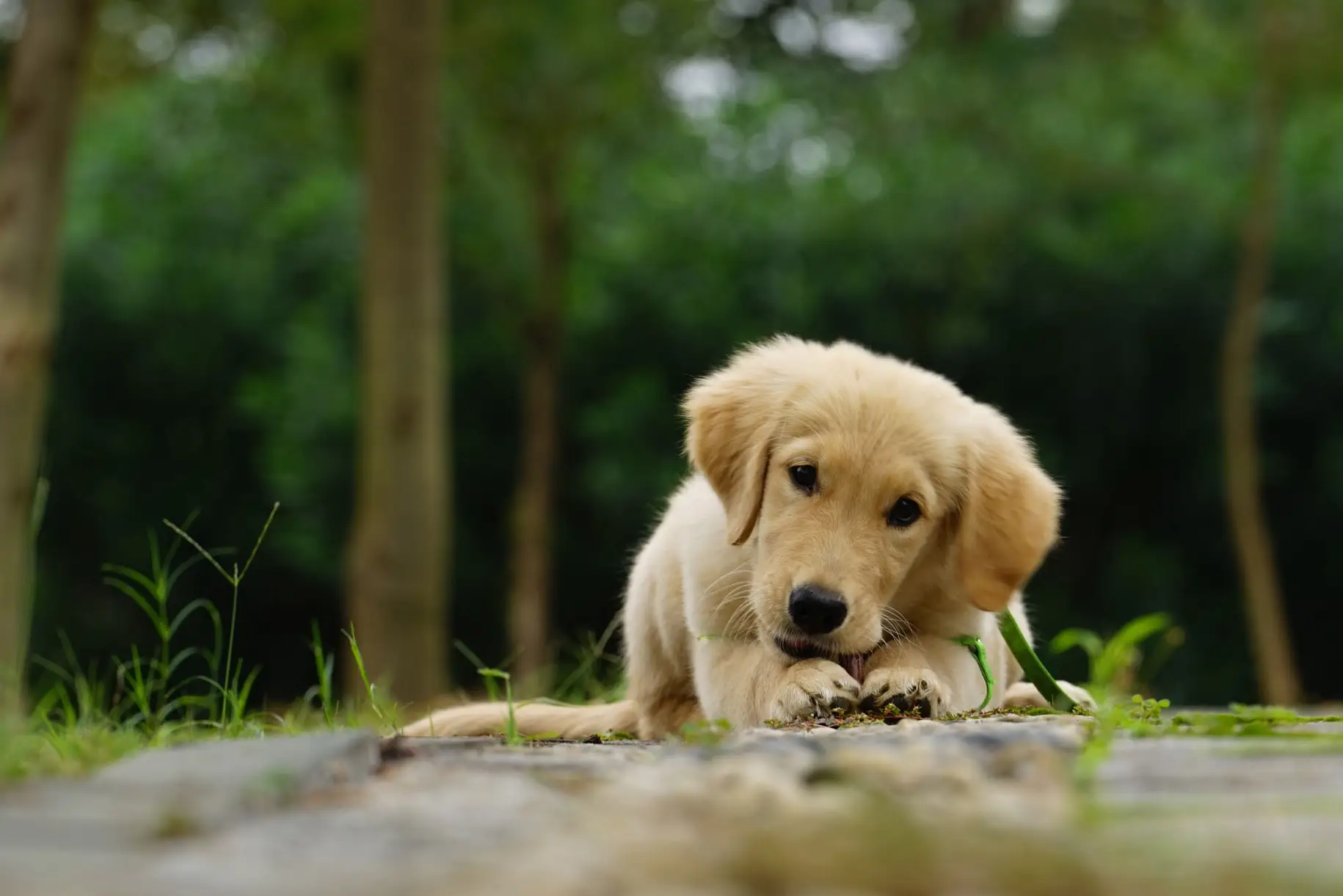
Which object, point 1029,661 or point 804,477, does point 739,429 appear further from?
point 1029,661

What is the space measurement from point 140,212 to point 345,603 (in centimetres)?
472

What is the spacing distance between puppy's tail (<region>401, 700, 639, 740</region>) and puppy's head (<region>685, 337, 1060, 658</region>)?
0.68m

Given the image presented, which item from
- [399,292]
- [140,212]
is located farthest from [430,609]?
[140,212]

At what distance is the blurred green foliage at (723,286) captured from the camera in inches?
459

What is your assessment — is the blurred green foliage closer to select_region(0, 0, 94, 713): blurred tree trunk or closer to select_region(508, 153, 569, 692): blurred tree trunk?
select_region(508, 153, 569, 692): blurred tree trunk

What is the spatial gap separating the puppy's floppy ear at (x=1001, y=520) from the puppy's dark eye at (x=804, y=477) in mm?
383

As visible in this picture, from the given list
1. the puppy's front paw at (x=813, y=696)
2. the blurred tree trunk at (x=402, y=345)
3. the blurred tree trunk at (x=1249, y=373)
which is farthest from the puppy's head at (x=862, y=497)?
the blurred tree trunk at (x=1249, y=373)

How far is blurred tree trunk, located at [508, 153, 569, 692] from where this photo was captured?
1138cm

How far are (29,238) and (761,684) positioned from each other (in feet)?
15.1

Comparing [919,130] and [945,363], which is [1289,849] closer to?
[919,130]

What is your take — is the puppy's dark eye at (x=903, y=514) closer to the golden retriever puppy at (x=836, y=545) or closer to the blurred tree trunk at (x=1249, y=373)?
the golden retriever puppy at (x=836, y=545)

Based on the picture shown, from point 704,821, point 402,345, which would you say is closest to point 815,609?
point 704,821

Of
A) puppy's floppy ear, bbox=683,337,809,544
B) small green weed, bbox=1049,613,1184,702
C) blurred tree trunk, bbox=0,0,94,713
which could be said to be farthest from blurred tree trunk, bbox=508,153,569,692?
puppy's floppy ear, bbox=683,337,809,544

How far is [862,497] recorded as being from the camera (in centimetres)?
361
